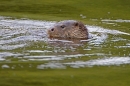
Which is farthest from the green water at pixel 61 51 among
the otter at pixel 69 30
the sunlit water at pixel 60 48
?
the otter at pixel 69 30

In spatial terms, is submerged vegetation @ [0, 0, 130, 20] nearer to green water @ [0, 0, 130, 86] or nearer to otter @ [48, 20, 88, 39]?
green water @ [0, 0, 130, 86]

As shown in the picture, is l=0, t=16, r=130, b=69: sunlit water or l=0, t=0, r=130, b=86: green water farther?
l=0, t=16, r=130, b=69: sunlit water

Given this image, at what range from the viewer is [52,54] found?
323 inches

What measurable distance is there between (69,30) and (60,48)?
1924mm

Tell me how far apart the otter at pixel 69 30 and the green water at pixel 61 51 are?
209mm

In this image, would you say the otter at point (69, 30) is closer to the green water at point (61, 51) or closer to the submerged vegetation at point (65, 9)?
the green water at point (61, 51)

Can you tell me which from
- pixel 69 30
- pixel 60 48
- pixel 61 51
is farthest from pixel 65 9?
pixel 61 51

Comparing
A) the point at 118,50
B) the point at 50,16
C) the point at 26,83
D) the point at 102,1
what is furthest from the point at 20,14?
the point at 26,83

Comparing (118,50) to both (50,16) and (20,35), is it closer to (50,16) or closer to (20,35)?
(20,35)

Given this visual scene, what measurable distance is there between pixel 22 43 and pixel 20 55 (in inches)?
45.3

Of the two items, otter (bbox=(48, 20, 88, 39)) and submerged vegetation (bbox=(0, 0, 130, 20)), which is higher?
submerged vegetation (bbox=(0, 0, 130, 20))

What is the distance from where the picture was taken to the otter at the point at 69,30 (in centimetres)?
1055

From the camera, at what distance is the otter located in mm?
10547

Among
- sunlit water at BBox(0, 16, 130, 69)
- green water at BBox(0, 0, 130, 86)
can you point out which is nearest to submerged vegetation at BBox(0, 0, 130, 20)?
green water at BBox(0, 0, 130, 86)
